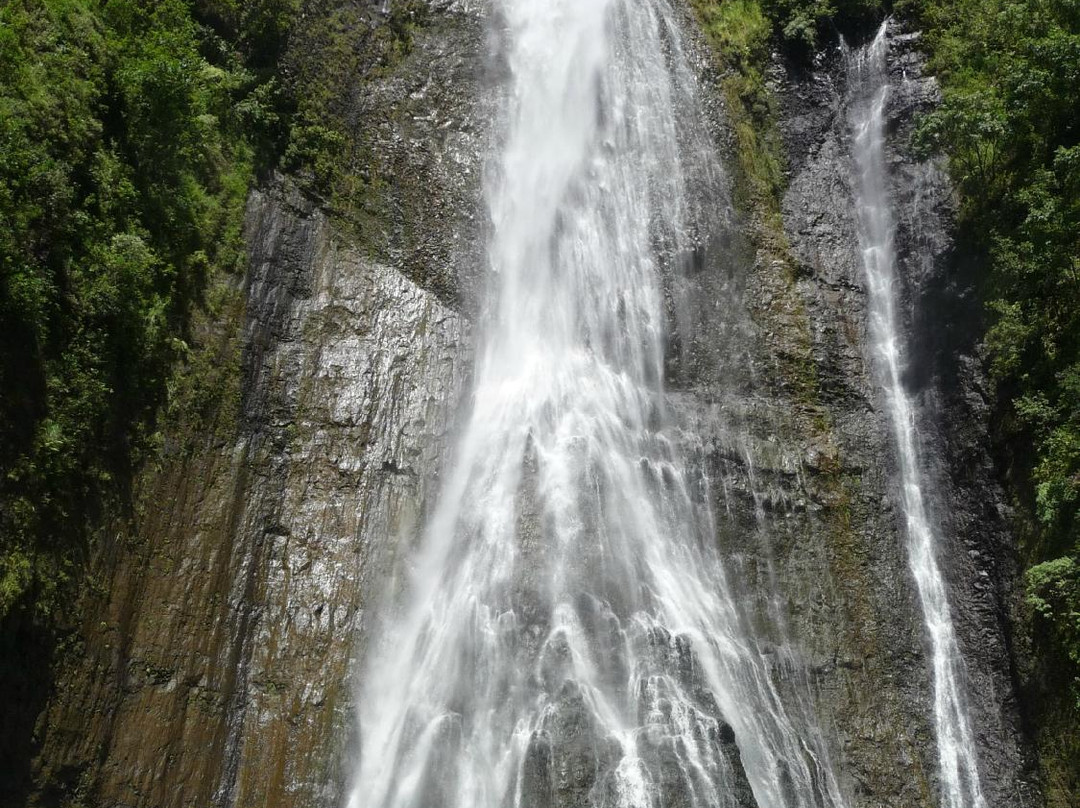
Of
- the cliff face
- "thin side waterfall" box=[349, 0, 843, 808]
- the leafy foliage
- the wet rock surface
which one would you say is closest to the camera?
the wet rock surface

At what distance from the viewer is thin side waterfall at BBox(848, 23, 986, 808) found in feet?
38.3

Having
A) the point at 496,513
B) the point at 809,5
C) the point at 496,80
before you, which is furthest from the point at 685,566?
the point at 809,5

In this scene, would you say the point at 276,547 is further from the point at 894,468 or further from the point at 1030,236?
the point at 1030,236

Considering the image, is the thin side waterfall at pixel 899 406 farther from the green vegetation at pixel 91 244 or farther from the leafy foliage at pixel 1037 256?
the green vegetation at pixel 91 244

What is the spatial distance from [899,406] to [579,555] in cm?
677

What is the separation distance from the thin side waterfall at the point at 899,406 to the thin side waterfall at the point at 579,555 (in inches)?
81.2

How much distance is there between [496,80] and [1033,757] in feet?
51.3

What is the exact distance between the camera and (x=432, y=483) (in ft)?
41.2

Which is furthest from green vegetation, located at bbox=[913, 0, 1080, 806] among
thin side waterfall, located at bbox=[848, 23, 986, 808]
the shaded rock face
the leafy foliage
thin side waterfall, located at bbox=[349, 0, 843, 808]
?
thin side waterfall, located at bbox=[349, 0, 843, 808]

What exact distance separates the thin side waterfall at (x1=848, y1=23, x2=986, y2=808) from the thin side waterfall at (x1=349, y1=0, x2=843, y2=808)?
2.06 metres

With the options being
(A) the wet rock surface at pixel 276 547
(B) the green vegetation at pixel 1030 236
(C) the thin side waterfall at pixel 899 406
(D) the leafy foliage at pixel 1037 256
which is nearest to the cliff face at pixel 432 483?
(A) the wet rock surface at pixel 276 547

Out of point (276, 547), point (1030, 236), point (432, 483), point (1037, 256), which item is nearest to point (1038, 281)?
point (1037, 256)

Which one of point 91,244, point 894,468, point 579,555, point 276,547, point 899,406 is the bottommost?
point 276,547

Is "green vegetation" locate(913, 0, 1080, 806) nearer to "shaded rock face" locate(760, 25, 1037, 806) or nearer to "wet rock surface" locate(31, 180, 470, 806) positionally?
"shaded rock face" locate(760, 25, 1037, 806)
